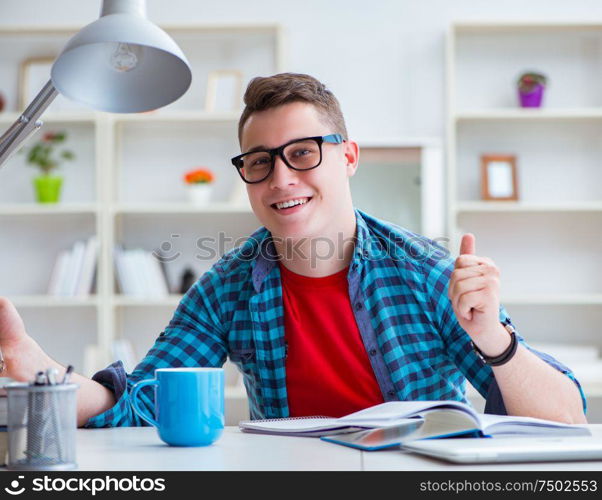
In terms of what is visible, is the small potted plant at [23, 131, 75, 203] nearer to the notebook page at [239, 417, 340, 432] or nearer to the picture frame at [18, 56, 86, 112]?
the picture frame at [18, 56, 86, 112]

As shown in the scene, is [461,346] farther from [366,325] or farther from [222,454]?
[222,454]

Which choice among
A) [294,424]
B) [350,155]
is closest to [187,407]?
[294,424]

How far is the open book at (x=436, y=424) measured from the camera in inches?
40.4

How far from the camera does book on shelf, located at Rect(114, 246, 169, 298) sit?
352 centimetres

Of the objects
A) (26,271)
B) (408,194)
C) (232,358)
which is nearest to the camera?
(232,358)

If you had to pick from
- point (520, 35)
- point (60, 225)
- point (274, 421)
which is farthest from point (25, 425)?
point (520, 35)

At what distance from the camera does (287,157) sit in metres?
1.67

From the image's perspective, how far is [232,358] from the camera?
1735mm

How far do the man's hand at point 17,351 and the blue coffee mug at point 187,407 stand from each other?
1.10 ft

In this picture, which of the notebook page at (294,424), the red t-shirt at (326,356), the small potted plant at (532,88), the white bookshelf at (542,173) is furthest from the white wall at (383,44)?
the notebook page at (294,424)

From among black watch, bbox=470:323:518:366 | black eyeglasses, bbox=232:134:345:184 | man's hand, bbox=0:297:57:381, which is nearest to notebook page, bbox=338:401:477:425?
black watch, bbox=470:323:518:366

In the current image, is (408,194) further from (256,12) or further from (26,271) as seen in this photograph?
(26,271)

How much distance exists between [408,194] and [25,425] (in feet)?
9.15

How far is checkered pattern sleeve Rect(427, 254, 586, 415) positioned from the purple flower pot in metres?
2.12
